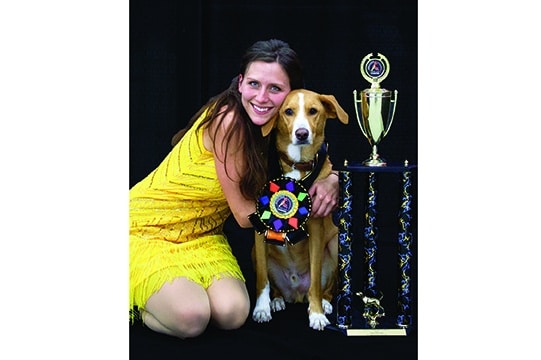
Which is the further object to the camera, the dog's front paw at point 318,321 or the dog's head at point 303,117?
the dog's front paw at point 318,321

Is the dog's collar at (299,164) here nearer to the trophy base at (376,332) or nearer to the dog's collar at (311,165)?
the dog's collar at (311,165)

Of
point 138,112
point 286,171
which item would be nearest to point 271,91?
point 286,171

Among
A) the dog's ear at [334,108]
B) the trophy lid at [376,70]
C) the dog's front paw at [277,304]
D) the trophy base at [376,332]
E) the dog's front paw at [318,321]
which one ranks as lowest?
the trophy base at [376,332]

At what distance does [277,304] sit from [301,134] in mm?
795

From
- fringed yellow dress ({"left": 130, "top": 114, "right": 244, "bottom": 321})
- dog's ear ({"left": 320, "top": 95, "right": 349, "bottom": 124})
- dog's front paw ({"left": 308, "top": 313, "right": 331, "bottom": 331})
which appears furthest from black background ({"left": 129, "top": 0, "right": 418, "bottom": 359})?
dog's ear ({"left": 320, "top": 95, "right": 349, "bottom": 124})

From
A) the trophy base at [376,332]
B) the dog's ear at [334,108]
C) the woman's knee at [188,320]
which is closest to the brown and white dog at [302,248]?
the dog's ear at [334,108]

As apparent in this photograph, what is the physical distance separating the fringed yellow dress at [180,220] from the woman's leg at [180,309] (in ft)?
0.23

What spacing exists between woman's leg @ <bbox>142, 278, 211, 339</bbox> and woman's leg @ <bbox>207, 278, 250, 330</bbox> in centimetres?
5

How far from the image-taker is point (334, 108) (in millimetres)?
3268

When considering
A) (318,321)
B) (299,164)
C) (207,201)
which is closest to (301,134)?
(299,164)

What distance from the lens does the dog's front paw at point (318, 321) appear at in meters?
3.28

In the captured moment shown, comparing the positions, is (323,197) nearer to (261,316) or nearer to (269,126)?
(269,126)

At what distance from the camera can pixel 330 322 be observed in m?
3.34
